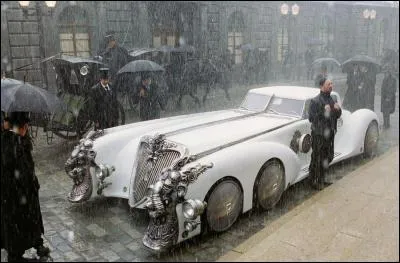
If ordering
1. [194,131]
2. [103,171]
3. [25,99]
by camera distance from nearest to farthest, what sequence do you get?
[103,171] → [194,131] → [25,99]

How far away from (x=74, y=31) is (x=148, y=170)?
1218 centimetres

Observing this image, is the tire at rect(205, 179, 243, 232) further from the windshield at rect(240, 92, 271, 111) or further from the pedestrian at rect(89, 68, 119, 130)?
the pedestrian at rect(89, 68, 119, 130)

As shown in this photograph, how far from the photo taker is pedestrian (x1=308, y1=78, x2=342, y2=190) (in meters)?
6.35

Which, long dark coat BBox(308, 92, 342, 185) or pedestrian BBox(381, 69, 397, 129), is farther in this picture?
pedestrian BBox(381, 69, 397, 129)

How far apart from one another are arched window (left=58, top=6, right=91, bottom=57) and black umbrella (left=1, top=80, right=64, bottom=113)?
32.0ft

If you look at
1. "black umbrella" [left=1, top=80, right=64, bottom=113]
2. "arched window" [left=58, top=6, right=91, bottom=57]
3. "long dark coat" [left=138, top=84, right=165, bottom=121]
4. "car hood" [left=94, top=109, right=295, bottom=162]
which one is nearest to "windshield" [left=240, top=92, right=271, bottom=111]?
"car hood" [left=94, top=109, right=295, bottom=162]

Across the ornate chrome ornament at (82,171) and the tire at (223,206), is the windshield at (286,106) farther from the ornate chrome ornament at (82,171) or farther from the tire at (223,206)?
the ornate chrome ornament at (82,171)

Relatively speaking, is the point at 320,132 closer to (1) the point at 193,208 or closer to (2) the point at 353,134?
(2) the point at 353,134

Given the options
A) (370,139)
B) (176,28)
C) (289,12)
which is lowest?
(370,139)

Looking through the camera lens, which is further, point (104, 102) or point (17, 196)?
point (104, 102)

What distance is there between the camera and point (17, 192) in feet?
14.5

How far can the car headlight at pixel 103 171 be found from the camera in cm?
568

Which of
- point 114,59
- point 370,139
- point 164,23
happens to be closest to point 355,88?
point 370,139

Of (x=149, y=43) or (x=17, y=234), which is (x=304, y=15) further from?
(x=17, y=234)
